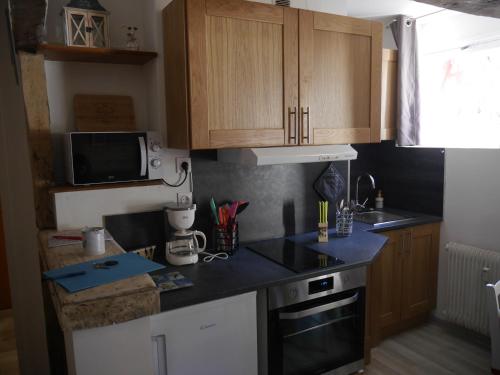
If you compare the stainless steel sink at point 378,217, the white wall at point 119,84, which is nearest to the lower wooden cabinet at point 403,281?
the stainless steel sink at point 378,217

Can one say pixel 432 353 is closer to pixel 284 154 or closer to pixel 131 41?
pixel 284 154

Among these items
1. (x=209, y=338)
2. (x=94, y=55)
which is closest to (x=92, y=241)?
(x=209, y=338)

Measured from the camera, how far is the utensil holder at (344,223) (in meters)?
2.45

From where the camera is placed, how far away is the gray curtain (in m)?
2.87

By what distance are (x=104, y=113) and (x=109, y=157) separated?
0.96 ft

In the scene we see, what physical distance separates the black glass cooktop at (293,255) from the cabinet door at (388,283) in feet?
2.00

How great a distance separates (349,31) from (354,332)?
5.36 ft

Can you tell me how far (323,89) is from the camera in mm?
2150

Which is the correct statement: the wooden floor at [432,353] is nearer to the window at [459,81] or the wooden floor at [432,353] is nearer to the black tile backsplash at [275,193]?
the black tile backsplash at [275,193]

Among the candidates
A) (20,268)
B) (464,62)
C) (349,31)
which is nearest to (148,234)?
(20,268)

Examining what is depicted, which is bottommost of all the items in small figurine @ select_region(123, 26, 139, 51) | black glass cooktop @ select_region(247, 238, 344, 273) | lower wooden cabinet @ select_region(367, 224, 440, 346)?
lower wooden cabinet @ select_region(367, 224, 440, 346)

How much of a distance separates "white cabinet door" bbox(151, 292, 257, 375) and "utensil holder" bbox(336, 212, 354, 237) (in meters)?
0.92

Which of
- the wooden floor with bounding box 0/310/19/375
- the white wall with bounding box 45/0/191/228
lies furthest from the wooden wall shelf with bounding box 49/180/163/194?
the wooden floor with bounding box 0/310/19/375

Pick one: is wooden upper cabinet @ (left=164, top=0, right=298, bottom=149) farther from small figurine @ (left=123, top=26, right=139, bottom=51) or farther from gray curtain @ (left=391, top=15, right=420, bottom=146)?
gray curtain @ (left=391, top=15, right=420, bottom=146)
